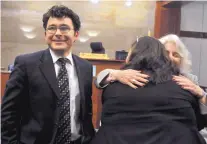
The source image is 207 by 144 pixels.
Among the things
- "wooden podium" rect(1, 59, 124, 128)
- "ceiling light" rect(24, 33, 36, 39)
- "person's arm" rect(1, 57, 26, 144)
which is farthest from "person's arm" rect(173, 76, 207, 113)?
"ceiling light" rect(24, 33, 36, 39)

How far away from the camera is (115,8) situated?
7355mm

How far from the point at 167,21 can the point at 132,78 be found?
226 inches

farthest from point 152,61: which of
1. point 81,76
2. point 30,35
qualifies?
point 30,35

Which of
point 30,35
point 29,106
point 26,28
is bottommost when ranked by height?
point 29,106

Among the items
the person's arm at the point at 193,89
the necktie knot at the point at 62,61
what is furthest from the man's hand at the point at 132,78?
the necktie knot at the point at 62,61

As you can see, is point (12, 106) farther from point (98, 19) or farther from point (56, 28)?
point (98, 19)

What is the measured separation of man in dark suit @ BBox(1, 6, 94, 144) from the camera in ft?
4.59

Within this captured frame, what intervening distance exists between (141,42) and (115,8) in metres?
6.09

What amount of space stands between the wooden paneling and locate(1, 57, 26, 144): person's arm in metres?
5.61

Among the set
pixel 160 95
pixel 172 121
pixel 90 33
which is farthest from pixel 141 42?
pixel 90 33

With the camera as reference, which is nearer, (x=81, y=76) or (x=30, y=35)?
(x=81, y=76)

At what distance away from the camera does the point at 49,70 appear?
146 cm

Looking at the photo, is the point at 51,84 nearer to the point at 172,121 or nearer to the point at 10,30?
the point at 172,121

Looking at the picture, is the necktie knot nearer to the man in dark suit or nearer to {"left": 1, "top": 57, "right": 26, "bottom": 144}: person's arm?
the man in dark suit
